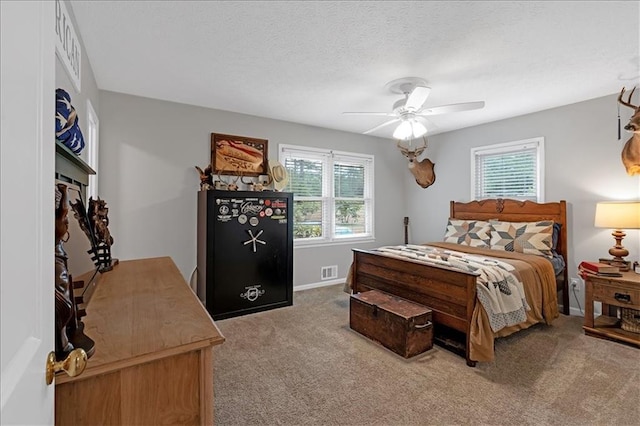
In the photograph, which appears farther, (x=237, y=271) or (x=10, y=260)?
(x=237, y=271)

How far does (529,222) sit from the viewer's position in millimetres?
3887

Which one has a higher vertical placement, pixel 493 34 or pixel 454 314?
pixel 493 34

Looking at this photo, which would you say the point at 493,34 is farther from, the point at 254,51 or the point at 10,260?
the point at 10,260

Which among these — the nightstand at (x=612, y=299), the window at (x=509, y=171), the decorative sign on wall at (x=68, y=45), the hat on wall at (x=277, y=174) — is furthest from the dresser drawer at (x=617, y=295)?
the decorative sign on wall at (x=68, y=45)

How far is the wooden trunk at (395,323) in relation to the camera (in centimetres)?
254

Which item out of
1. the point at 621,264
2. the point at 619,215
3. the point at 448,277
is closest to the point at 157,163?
the point at 448,277

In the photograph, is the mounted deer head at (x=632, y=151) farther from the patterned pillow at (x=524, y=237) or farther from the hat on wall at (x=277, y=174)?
the hat on wall at (x=277, y=174)

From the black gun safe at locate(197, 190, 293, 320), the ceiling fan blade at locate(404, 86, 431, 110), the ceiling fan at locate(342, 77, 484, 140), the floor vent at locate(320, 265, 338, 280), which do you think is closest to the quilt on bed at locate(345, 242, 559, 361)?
the black gun safe at locate(197, 190, 293, 320)

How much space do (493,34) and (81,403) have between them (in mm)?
2887

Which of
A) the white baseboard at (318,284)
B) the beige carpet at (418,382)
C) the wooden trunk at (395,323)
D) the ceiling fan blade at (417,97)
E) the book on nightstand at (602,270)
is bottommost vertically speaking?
the beige carpet at (418,382)

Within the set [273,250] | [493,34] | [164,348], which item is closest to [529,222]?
[493,34]

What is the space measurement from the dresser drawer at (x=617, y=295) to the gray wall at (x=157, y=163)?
3.87m

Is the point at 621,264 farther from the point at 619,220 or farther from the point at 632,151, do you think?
the point at 632,151

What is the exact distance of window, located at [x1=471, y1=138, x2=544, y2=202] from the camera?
401 centimetres
